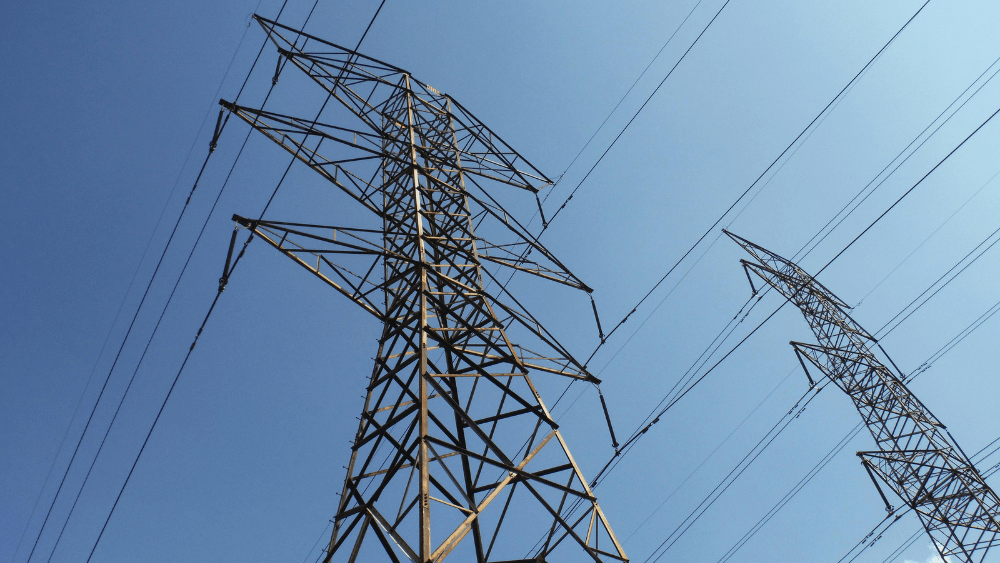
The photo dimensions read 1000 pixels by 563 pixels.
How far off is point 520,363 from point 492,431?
99 centimetres

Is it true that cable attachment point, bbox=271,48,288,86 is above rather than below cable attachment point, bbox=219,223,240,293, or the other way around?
above

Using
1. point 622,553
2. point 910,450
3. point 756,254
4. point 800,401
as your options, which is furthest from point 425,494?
point 756,254

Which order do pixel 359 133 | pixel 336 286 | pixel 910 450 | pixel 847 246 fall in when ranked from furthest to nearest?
pixel 910 450 → pixel 359 133 → pixel 847 246 → pixel 336 286

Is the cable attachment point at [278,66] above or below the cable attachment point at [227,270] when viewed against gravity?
above

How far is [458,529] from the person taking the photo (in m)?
5.19

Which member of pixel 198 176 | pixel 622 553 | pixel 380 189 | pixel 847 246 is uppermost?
pixel 198 176

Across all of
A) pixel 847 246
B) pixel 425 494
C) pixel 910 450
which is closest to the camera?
pixel 425 494

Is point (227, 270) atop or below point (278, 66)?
below

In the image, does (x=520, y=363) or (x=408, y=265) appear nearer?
(x=520, y=363)

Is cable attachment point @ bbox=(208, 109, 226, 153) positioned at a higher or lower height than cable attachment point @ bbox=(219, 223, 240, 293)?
higher

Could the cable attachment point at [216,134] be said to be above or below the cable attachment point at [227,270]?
above

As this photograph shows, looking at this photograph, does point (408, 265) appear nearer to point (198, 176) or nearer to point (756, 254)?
point (198, 176)

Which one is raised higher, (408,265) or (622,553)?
(408,265)

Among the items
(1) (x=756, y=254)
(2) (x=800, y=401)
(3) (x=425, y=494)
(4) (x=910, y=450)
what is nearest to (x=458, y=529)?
(3) (x=425, y=494)
